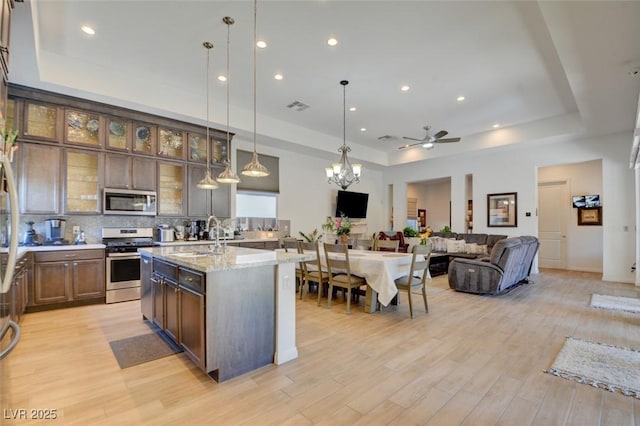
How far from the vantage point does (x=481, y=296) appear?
5.23m

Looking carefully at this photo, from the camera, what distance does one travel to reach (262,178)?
704 centimetres

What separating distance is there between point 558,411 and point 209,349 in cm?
249

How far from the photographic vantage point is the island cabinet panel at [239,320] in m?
2.38

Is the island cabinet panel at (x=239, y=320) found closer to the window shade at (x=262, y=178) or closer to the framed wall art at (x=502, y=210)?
the window shade at (x=262, y=178)

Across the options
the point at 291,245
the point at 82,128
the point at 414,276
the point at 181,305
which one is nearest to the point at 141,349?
the point at 181,305

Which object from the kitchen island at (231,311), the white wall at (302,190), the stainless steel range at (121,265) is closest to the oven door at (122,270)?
the stainless steel range at (121,265)

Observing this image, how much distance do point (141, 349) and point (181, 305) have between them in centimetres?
77

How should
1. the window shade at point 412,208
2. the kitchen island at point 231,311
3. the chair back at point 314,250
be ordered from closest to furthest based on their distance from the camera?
the kitchen island at point 231,311 → the chair back at point 314,250 → the window shade at point 412,208

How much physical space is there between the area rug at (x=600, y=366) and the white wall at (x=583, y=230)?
6.62m

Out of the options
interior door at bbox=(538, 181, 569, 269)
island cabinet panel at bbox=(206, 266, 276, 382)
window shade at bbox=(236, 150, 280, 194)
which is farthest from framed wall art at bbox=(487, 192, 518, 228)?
island cabinet panel at bbox=(206, 266, 276, 382)

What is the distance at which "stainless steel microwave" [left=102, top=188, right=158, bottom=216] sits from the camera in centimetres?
484

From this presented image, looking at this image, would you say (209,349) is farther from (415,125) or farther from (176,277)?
(415,125)

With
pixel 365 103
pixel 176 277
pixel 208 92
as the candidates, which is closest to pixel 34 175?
pixel 208 92

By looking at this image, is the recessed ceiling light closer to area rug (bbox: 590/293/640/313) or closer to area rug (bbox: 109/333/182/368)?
area rug (bbox: 109/333/182/368)
